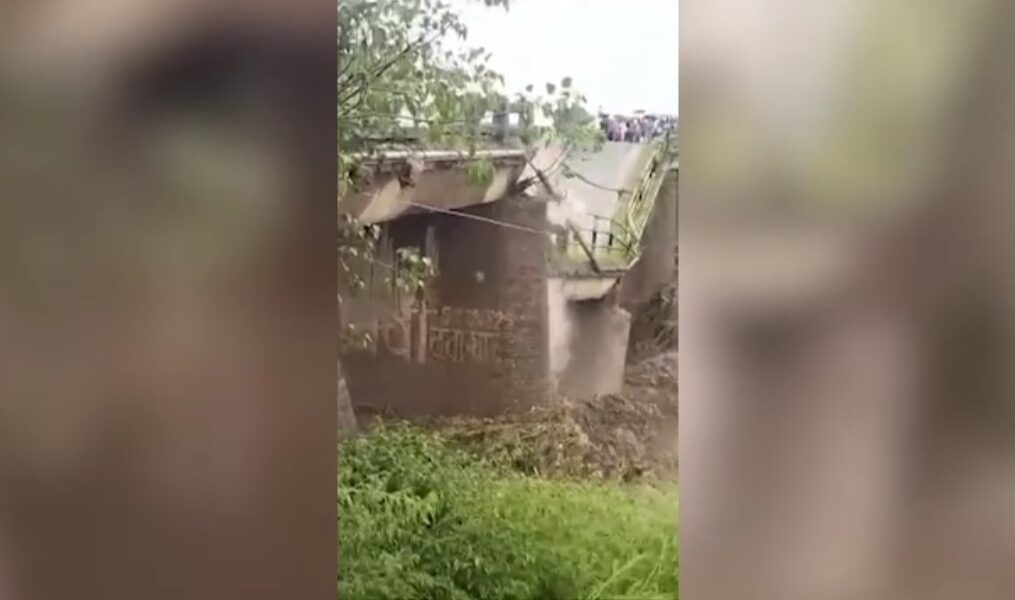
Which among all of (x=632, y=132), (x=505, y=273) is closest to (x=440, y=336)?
(x=505, y=273)

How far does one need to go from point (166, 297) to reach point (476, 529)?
492 millimetres

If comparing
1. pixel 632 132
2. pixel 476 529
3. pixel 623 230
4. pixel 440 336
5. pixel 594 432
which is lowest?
pixel 476 529

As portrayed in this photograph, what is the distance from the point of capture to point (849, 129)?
973mm

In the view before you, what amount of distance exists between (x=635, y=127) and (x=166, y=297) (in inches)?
22.3

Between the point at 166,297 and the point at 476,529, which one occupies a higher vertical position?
the point at 166,297

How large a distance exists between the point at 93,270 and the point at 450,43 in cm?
49

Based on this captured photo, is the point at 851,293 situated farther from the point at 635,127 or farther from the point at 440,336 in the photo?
the point at 440,336

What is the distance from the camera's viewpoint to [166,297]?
96cm

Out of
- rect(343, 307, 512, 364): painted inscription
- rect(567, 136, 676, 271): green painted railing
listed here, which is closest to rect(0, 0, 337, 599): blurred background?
rect(343, 307, 512, 364): painted inscription

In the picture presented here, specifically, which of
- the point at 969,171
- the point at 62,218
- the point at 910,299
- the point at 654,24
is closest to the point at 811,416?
the point at 910,299

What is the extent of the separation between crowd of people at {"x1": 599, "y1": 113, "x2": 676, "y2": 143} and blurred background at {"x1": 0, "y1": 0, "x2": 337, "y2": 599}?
37 centimetres

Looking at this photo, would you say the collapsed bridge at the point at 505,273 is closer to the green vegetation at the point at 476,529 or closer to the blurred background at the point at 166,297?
the green vegetation at the point at 476,529

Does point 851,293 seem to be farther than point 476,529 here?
No

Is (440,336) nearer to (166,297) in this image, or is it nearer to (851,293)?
(166,297)
